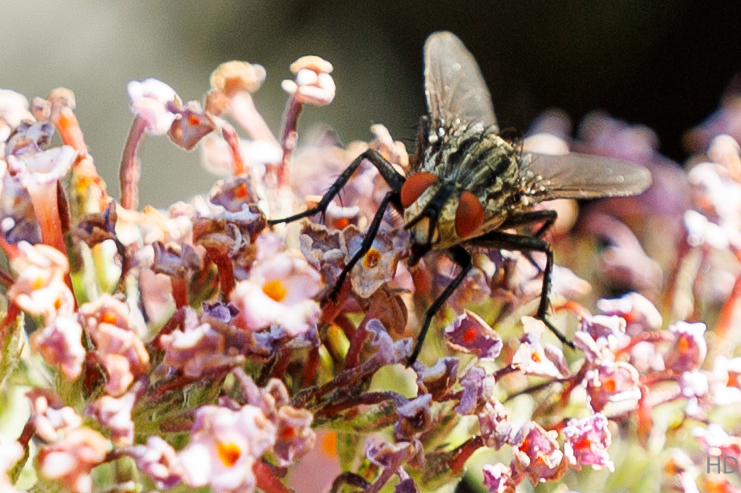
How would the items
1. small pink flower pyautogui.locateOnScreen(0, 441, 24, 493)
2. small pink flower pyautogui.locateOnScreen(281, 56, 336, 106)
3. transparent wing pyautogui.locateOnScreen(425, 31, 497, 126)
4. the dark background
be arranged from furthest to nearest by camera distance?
the dark background → transparent wing pyautogui.locateOnScreen(425, 31, 497, 126) → small pink flower pyautogui.locateOnScreen(281, 56, 336, 106) → small pink flower pyautogui.locateOnScreen(0, 441, 24, 493)

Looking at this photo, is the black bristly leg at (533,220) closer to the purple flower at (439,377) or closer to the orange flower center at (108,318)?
the purple flower at (439,377)

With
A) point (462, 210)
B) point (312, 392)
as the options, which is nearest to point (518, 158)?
point (462, 210)

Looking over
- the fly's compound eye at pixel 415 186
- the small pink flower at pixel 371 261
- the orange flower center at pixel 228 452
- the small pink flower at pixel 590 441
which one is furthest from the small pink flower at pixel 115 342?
the small pink flower at pixel 590 441

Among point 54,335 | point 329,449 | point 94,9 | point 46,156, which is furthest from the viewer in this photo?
point 94,9

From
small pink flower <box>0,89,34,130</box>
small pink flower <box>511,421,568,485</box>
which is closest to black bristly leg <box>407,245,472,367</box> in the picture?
small pink flower <box>511,421,568,485</box>

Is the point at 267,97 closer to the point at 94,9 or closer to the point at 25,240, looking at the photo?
the point at 94,9

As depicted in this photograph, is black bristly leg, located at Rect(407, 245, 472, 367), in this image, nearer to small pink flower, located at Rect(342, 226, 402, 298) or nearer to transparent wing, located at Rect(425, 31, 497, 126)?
small pink flower, located at Rect(342, 226, 402, 298)

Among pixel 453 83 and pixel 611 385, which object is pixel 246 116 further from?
pixel 611 385
